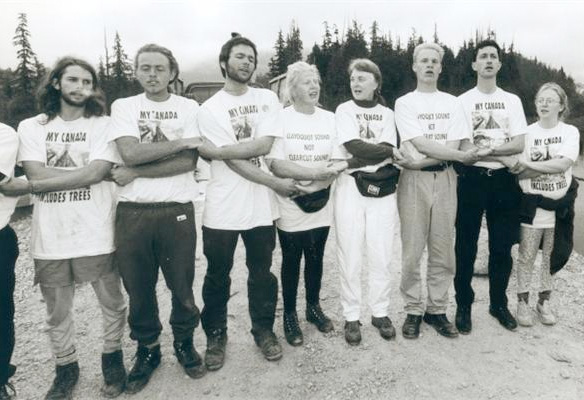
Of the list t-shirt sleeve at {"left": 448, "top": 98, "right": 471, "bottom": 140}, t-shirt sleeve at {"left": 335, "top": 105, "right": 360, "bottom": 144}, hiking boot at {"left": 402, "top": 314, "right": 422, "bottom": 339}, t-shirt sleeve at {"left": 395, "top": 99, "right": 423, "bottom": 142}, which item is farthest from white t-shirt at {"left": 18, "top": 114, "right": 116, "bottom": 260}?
t-shirt sleeve at {"left": 448, "top": 98, "right": 471, "bottom": 140}

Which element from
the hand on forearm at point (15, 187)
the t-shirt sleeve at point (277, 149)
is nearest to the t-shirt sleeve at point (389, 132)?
the t-shirt sleeve at point (277, 149)

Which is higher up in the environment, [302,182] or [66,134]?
[66,134]

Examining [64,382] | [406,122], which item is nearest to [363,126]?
[406,122]

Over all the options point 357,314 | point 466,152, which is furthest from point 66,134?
point 466,152

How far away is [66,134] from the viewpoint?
345cm

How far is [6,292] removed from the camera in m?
3.40

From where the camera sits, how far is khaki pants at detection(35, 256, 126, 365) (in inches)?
138

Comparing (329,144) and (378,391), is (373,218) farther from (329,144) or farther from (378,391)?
(378,391)

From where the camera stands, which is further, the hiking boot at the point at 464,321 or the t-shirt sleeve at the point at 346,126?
the hiking boot at the point at 464,321

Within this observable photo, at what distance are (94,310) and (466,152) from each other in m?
4.77

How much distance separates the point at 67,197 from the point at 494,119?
389cm

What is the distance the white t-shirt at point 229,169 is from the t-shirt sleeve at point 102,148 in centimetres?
72

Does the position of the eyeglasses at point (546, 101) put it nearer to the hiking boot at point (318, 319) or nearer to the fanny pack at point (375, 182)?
the fanny pack at point (375, 182)

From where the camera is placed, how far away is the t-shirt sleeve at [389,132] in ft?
13.5
